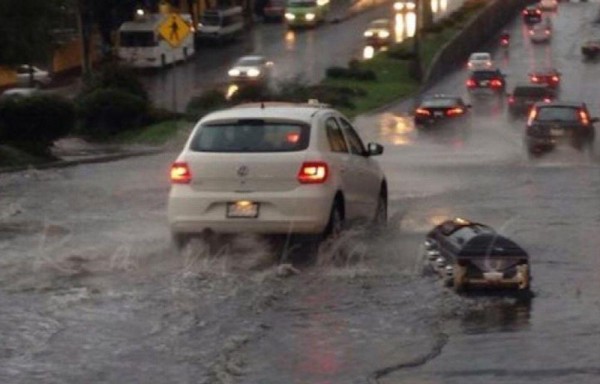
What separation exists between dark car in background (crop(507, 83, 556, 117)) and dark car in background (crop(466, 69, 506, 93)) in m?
10.3

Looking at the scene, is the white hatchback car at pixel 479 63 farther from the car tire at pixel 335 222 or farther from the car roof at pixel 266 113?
the car tire at pixel 335 222

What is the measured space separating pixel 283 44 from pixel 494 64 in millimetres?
13128

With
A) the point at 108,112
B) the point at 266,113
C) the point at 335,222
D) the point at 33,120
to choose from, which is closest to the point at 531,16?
the point at 108,112

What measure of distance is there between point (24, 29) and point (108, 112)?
947 cm

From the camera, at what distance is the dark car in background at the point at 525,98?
61.6 m

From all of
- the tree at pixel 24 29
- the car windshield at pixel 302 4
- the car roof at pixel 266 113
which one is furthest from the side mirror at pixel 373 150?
the car windshield at pixel 302 4

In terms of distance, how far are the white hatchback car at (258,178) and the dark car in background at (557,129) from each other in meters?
20.8

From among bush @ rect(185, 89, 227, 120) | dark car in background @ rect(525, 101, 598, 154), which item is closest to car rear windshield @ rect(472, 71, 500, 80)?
bush @ rect(185, 89, 227, 120)

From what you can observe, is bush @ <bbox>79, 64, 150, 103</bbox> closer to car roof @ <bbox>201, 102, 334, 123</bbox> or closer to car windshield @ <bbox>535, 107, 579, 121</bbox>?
car windshield @ <bbox>535, 107, 579, 121</bbox>

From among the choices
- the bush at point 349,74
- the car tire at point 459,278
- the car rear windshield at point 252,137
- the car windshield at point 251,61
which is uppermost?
the car rear windshield at point 252,137

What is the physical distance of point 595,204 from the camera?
69.1ft

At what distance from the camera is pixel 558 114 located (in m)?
39.3

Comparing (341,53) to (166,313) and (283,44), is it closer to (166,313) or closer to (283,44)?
(283,44)

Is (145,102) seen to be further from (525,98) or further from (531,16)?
(531,16)
